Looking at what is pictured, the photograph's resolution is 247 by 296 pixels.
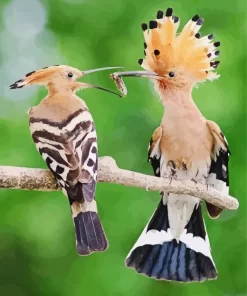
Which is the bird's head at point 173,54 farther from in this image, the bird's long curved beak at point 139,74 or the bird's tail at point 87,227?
the bird's tail at point 87,227

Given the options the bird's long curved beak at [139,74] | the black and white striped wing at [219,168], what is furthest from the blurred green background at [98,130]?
the black and white striped wing at [219,168]

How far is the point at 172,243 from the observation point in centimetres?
225

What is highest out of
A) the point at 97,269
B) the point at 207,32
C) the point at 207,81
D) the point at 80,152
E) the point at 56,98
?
the point at 207,32

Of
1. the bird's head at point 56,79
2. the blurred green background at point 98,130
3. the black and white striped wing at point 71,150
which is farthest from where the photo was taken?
the blurred green background at point 98,130

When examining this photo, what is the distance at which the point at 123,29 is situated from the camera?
231cm

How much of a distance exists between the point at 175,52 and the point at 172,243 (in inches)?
23.2

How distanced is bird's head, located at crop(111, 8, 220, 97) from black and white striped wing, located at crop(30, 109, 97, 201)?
0.28 meters

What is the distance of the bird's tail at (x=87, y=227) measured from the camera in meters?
2.00

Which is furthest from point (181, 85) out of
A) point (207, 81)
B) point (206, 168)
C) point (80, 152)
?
point (80, 152)

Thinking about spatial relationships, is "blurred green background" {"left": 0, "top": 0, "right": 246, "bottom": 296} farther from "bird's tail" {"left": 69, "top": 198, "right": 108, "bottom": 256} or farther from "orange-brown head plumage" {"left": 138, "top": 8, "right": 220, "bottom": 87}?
"bird's tail" {"left": 69, "top": 198, "right": 108, "bottom": 256}

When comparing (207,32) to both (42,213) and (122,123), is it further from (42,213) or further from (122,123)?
(42,213)

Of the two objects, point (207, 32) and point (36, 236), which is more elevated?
point (207, 32)

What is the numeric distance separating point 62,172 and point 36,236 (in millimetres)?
364

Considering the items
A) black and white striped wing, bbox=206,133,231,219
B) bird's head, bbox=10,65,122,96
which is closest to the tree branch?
black and white striped wing, bbox=206,133,231,219
